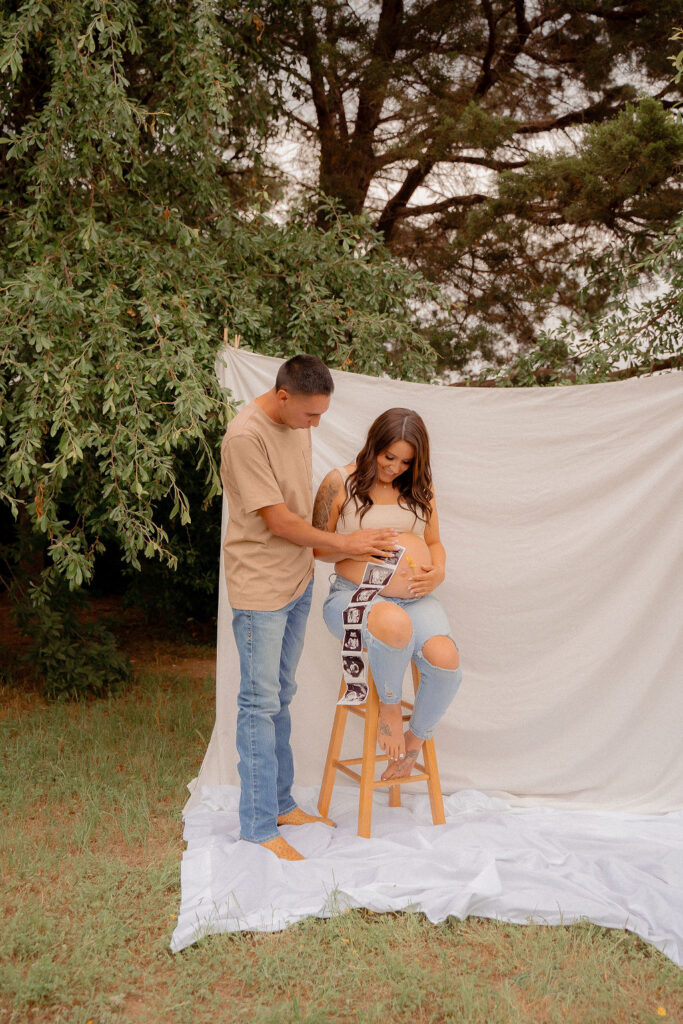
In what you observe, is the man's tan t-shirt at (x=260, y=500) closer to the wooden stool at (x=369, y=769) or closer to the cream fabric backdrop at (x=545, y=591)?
the wooden stool at (x=369, y=769)

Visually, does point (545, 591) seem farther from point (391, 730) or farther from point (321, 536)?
point (321, 536)

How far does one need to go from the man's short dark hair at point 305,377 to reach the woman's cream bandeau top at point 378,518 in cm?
45

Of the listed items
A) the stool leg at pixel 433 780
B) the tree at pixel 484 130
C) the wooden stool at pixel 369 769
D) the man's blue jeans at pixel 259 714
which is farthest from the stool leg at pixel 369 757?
the tree at pixel 484 130

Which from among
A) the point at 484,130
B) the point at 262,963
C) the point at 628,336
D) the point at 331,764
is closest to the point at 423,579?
the point at 331,764

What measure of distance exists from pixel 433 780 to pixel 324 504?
1044 mm

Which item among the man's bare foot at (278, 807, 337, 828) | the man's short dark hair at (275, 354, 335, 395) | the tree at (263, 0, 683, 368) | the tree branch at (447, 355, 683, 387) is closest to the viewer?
the man's short dark hair at (275, 354, 335, 395)

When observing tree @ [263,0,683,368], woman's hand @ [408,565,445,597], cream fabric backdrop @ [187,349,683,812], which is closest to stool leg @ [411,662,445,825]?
woman's hand @ [408,565,445,597]

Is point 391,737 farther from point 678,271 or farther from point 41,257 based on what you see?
point 678,271

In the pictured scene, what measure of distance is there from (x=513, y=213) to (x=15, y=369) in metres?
3.94

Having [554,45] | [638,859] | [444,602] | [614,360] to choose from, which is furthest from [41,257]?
[554,45]

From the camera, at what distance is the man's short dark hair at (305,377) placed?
9.48 ft

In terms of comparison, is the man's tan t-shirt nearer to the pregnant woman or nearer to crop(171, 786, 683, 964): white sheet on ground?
the pregnant woman

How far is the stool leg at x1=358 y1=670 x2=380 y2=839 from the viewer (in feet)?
10.2

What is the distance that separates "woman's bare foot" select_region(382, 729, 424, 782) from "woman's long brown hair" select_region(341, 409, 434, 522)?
2.53 ft
